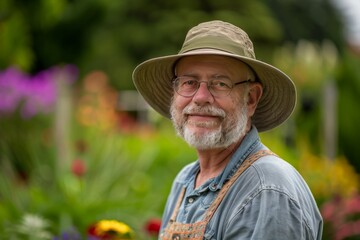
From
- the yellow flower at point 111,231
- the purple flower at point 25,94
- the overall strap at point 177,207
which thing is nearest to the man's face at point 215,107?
the overall strap at point 177,207

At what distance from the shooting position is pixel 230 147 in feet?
10.7

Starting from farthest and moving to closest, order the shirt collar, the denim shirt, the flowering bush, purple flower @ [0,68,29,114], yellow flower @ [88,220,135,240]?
1. purple flower @ [0,68,29,114]
2. the flowering bush
3. yellow flower @ [88,220,135,240]
4. the shirt collar
5. the denim shirt

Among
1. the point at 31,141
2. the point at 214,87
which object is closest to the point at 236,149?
the point at 214,87

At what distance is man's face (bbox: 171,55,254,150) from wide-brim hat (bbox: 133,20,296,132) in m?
0.06

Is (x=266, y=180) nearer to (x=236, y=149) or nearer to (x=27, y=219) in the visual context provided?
(x=236, y=149)

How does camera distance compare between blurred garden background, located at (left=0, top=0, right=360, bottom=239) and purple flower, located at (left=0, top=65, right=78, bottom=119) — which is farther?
purple flower, located at (left=0, top=65, right=78, bottom=119)

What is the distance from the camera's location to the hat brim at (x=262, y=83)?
3.19 meters

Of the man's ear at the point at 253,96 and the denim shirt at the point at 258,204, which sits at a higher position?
the man's ear at the point at 253,96

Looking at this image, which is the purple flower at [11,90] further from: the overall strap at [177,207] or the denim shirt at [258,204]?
the denim shirt at [258,204]

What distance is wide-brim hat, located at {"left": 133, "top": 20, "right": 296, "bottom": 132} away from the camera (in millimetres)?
3137

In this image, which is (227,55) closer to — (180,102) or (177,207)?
(180,102)

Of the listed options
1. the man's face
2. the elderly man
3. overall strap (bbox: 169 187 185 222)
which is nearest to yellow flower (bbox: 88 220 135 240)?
the elderly man

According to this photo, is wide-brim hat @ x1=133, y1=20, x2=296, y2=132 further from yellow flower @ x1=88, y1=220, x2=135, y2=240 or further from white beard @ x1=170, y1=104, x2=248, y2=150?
yellow flower @ x1=88, y1=220, x2=135, y2=240

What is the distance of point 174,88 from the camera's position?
3334 millimetres
